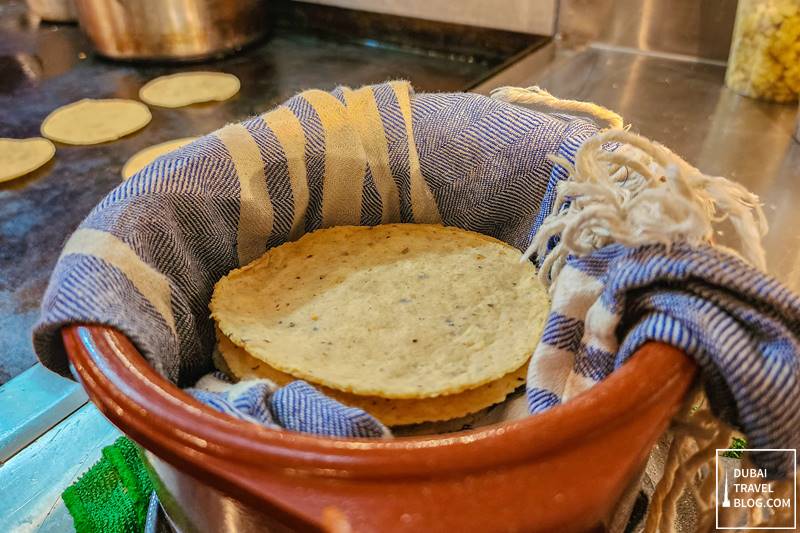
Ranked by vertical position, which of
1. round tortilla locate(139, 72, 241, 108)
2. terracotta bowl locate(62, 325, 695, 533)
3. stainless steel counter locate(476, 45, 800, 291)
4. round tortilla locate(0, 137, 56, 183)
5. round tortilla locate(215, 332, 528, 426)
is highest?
terracotta bowl locate(62, 325, 695, 533)

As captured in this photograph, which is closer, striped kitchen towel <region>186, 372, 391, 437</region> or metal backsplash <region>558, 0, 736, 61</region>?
striped kitchen towel <region>186, 372, 391, 437</region>

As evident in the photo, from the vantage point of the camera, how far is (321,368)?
18.7 inches

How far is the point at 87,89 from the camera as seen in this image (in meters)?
1.43

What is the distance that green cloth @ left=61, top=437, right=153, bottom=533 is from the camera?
56cm

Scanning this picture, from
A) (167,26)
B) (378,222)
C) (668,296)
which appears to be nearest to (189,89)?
(167,26)

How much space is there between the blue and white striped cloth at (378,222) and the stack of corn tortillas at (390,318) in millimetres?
29

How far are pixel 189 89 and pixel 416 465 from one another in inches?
49.0

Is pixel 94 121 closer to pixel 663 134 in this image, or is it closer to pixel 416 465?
pixel 663 134

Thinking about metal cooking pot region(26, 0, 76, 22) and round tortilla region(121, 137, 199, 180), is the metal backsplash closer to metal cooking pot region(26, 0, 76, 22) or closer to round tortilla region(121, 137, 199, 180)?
round tortilla region(121, 137, 199, 180)

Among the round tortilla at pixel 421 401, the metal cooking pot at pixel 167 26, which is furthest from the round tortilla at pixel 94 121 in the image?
the round tortilla at pixel 421 401

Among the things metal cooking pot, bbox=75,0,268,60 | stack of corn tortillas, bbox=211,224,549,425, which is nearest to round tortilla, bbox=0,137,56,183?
metal cooking pot, bbox=75,0,268,60

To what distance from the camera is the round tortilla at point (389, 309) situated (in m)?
0.48

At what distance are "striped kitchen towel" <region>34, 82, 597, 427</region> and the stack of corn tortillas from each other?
0.02 m

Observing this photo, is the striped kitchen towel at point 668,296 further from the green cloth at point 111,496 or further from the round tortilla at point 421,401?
the green cloth at point 111,496
